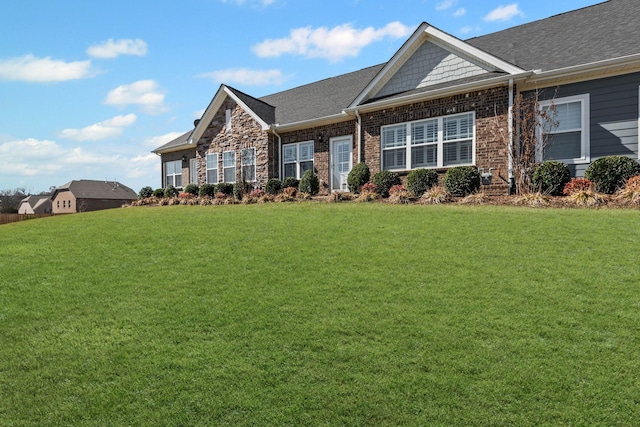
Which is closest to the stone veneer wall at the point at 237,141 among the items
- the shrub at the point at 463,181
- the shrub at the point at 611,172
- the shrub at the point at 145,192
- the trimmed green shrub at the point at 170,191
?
the trimmed green shrub at the point at 170,191

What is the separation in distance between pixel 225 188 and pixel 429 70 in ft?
36.8

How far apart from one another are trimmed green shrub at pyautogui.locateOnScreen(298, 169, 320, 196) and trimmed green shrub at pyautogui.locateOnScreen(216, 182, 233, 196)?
477 centimetres

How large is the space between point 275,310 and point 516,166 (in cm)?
1028

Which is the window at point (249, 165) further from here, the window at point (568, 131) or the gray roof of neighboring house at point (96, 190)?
the gray roof of neighboring house at point (96, 190)

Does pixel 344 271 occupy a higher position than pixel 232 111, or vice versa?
pixel 232 111

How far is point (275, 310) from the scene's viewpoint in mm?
4840

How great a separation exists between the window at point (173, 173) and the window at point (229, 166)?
4998 mm

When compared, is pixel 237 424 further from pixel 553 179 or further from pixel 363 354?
pixel 553 179

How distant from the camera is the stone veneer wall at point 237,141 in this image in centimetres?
1927

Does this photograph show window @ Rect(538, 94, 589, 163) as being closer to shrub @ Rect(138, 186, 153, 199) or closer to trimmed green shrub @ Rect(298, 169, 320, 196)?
trimmed green shrub @ Rect(298, 169, 320, 196)

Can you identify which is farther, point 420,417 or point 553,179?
point 553,179

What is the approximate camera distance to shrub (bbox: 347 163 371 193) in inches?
595

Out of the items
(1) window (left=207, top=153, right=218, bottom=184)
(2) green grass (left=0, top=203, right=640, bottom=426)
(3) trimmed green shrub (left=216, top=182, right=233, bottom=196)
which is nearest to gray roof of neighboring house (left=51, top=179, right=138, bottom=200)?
(1) window (left=207, top=153, right=218, bottom=184)

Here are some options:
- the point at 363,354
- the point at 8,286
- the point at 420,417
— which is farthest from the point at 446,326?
the point at 8,286
